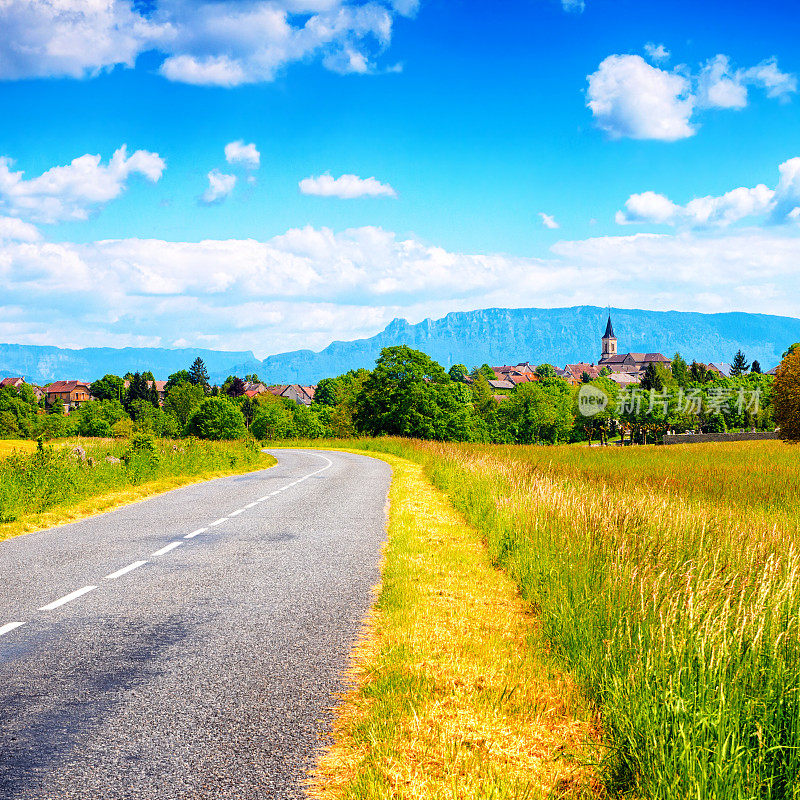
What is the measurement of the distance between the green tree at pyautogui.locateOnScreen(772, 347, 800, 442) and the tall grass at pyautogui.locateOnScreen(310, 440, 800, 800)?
112 feet

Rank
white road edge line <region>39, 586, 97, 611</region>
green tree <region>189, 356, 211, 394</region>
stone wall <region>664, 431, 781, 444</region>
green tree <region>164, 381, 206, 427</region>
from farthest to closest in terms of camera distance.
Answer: green tree <region>189, 356, 211, 394</region>
green tree <region>164, 381, 206, 427</region>
stone wall <region>664, 431, 781, 444</region>
white road edge line <region>39, 586, 97, 611</region>

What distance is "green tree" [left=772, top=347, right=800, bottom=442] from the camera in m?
37.7

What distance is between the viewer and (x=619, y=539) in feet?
21.5

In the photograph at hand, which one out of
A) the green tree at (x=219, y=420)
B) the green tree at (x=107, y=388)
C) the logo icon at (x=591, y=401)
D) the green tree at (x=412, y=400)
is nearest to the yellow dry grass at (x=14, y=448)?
the green tree at (x=219, y=420)

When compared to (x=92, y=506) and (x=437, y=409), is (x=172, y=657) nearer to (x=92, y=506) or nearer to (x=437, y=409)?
(x=92, y=506)

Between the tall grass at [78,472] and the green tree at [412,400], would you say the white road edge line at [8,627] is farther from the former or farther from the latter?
the green tree at [412,400]

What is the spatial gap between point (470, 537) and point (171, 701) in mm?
6775

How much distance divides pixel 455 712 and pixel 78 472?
15.8 m

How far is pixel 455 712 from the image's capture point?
405 cm

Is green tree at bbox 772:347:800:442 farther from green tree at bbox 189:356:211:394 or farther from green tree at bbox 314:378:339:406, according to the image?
green tree at bbox 189:356:211:394

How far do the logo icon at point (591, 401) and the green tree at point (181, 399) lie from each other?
78.6m

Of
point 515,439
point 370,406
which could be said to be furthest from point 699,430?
point 370,406

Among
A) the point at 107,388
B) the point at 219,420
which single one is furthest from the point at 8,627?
the point at 107,388

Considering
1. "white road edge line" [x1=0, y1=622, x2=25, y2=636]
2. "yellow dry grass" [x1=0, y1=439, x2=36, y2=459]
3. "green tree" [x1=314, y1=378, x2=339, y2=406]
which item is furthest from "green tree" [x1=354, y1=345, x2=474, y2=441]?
"green tree" [x1=314, y1=378, x2=339, y2=406]
